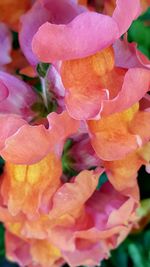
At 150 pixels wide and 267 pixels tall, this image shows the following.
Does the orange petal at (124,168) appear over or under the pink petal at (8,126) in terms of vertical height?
under

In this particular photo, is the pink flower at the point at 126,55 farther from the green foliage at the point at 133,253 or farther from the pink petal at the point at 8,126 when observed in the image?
the green foliage at the point at 133,253

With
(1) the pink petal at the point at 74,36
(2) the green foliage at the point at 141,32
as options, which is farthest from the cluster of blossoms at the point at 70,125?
(2) the green foliage at the point at 141,32

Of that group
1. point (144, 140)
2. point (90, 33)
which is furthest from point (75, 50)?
point (144, 140)

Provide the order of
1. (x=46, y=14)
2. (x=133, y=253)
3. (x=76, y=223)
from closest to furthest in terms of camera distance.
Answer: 1. (x=46, y=14)
2. (x=76, y=223)
3. (x=133, y=253)

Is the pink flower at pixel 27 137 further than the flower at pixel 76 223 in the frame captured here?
No

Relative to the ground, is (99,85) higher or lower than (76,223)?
higher

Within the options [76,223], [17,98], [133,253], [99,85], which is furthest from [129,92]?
[133,253]

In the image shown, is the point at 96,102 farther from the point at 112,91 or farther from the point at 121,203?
the point at 121,203

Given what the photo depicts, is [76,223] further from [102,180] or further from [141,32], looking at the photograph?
[141,32]

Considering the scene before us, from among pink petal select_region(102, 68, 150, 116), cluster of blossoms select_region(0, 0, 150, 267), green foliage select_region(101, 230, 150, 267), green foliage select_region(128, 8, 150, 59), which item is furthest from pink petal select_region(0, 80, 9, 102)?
green foliage select_region(101, 230, 150, 267)

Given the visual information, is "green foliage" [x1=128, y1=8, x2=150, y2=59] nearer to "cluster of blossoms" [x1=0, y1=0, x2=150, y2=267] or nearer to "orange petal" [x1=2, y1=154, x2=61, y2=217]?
"cluster of blossoms" [x1=0, y1=0, x2=150, y2=267]
